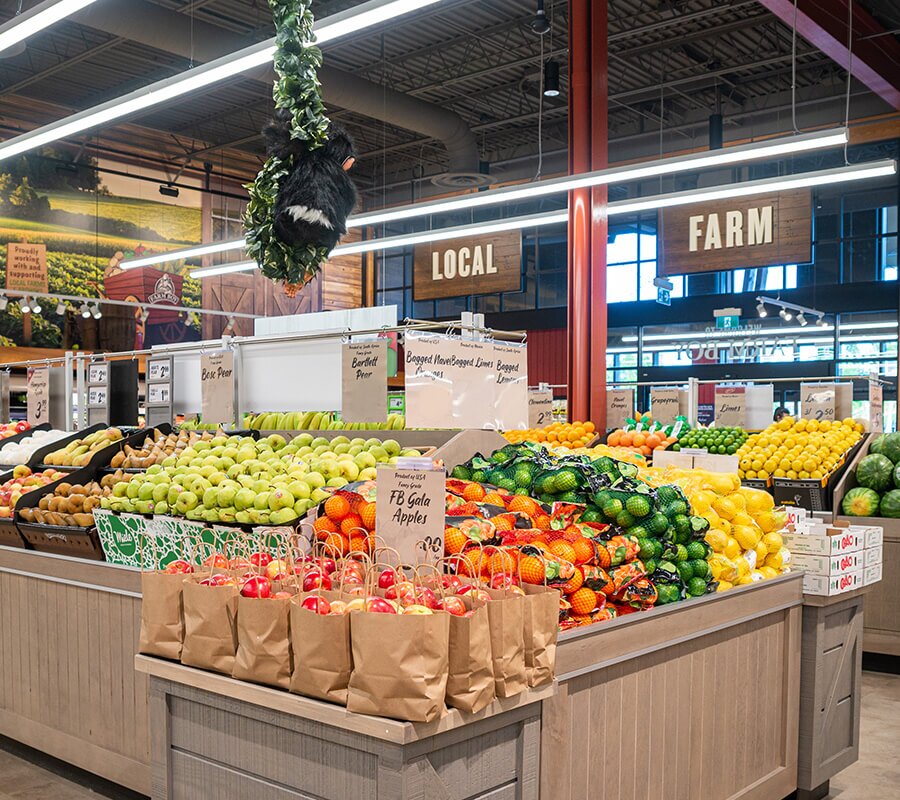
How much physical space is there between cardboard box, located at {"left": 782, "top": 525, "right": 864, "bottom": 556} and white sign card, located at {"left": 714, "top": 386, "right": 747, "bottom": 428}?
4459 millimetres

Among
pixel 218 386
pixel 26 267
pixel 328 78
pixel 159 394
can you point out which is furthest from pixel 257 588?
pixel 26 267

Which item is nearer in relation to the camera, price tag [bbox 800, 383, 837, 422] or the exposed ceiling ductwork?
price tag [bbox 800, 383, 837, 422]

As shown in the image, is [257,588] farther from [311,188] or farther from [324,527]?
[311,188]

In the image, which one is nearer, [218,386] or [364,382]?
[364,382]

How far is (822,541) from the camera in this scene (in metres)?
3.79

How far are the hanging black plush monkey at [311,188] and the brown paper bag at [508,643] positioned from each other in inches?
80.9

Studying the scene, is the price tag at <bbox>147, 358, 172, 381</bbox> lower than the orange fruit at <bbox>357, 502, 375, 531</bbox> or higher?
higher

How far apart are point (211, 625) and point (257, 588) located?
17cm

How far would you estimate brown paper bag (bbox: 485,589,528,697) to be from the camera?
2178 millimetres

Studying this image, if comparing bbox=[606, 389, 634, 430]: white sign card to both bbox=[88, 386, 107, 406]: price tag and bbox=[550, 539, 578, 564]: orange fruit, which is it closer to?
bbox=[88, 386, 107, 406]: price tag

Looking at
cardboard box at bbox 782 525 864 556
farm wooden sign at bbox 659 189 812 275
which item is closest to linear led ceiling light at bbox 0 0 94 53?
cardboard box at bbox 782 525 864 556

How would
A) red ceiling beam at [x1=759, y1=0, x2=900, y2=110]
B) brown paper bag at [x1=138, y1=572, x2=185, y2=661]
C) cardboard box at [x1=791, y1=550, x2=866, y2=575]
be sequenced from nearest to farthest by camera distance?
brown paper bag at [x1=138, y1=572, x2=185, y2=661] < cardboard box at [x1=791, y1=550, x2=866, y2=575] < red ceiling beam at [x1=759, y1=0, x2=900, y2=110]

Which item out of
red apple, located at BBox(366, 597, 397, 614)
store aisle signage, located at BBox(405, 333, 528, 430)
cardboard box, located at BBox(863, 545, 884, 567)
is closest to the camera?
red apple, located at BBox(366, 597, 397, 614)

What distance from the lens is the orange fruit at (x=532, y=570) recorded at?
2664 mm
